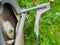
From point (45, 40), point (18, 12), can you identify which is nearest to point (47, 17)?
point (45, 40)

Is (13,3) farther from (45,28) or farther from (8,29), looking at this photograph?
(45,28)

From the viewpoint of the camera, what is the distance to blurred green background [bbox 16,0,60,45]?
2002mm

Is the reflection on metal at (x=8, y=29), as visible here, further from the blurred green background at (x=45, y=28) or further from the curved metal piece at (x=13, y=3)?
the blurred green background at (x=45, y=28)

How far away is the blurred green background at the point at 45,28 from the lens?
2002 mm

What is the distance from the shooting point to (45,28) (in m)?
2.13

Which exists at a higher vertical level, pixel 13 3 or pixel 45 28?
pixel 13 3

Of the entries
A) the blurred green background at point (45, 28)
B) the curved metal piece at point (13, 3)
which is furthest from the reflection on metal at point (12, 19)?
the blurred green background at point (45, 28)

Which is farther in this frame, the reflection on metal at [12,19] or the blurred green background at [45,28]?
the blurred green background at [45,28]

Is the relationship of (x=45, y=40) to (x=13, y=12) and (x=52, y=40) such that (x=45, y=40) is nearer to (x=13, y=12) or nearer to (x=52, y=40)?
(x=52, y=40)

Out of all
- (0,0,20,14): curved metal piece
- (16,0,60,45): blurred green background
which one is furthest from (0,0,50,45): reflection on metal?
(16,0,60,45): blurred green background

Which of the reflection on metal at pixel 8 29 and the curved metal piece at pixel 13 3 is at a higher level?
the curved metal piece at pixel 13 3

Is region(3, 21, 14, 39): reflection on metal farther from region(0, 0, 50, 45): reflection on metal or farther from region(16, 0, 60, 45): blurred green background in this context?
region(16, 0, 60, 45): blurred green background

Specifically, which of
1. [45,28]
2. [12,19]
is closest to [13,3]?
[12,19]

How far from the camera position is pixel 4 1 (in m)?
1.56
